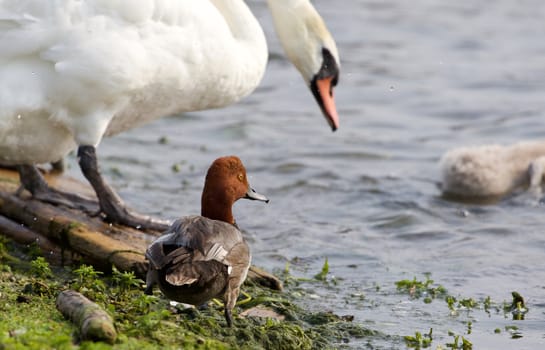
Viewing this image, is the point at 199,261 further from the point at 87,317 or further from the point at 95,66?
the point at 95,66

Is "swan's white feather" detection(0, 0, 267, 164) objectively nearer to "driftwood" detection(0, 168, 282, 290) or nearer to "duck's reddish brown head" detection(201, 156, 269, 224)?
"driftwood" detection(0, 168, 282, 290)

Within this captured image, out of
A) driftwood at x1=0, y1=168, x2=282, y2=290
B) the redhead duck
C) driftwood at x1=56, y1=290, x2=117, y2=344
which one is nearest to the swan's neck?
driftwood at x1=0, y1=168, x2=282, y2=290

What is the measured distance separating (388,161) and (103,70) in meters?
4.37

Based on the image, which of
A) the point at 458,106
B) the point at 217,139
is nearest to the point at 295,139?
the point at 217,139

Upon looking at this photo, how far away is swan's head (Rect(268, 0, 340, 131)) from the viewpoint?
7.49 metres

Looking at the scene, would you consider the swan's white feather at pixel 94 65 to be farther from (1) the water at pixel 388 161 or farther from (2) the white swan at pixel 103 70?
(1) the water at pixel 388 161

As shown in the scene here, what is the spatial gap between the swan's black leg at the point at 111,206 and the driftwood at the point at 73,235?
59 mm

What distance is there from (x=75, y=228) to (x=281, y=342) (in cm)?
186

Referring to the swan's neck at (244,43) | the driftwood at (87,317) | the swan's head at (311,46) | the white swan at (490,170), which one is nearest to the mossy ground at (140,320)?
the driftwood at (87,317)

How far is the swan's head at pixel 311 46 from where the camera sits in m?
7.49

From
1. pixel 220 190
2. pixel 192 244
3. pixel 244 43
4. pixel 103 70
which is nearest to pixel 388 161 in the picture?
pixel 244 43

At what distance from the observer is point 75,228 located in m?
6.25

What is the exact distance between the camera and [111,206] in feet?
22.3

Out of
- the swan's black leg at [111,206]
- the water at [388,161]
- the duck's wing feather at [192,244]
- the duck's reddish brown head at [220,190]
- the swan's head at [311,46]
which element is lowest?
the water at [388,161]
